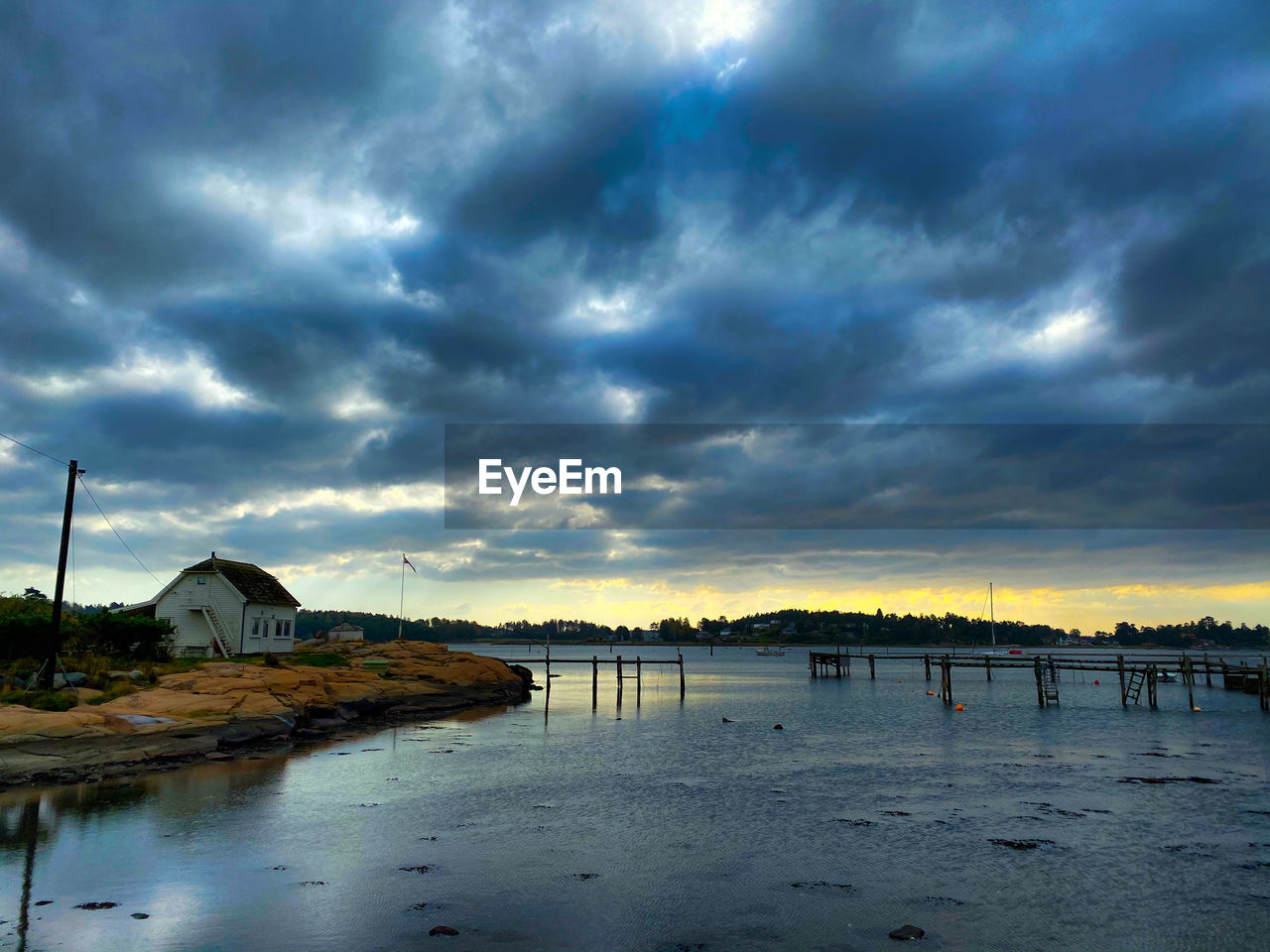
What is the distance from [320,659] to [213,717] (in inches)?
1087

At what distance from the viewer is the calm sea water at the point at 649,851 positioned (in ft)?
45.0

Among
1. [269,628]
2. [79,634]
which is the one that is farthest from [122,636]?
[269,628]

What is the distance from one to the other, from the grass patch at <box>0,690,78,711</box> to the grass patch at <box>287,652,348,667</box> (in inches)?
997

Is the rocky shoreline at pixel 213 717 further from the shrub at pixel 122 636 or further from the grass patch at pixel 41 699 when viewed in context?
the shrub at pixel 122 636

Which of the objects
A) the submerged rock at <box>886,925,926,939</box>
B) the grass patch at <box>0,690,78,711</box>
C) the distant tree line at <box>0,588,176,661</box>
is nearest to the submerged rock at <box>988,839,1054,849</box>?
the submerged rock at <box>886,925,926,939</box>

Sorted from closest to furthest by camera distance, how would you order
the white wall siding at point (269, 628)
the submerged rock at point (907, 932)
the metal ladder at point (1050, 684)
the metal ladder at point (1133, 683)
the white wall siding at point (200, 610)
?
the submerged rock at point (907, 932) → the white wall siding at point (200, 610) → the white wall siding at point (269, 628) → the metal ladder at point (1133, 683) → the metal ladder at point (1050, 684)

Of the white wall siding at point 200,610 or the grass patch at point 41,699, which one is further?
the white wall siding at point 200,610

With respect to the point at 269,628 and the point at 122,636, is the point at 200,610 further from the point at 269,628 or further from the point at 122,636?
the point at 122,636

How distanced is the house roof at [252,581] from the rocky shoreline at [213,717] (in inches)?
216

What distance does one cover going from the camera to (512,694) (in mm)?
70125

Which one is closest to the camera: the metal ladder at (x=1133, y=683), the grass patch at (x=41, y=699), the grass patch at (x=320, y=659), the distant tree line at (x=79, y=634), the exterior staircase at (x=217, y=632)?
the grass patch at (x=41, y=699)

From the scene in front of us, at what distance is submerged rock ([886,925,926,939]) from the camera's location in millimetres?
13523

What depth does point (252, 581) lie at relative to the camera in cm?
5844

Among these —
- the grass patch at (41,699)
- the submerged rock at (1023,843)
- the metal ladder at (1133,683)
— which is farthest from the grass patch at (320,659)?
the metal ladder at (1133,683)
